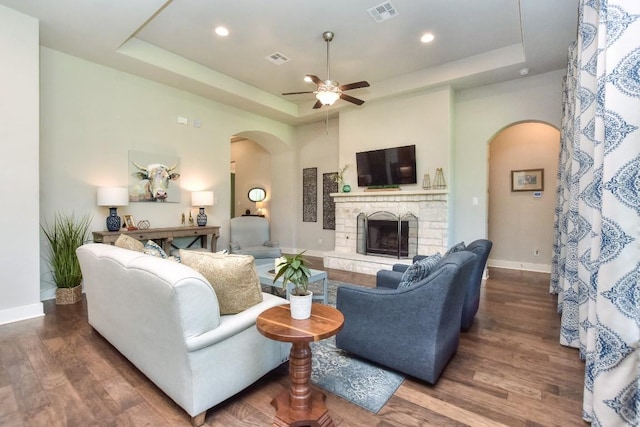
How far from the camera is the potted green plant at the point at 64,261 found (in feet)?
12.4

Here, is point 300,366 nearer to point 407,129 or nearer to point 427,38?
point 427,38

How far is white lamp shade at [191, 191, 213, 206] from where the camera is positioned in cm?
535

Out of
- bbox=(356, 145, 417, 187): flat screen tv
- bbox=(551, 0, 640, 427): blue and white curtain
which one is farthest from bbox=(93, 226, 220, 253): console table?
bbox=(551, 0, 640, 427): blue and white curtain

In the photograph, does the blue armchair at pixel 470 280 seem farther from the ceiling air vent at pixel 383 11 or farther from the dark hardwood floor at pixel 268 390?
the ceiling air vent at pixel 383 11

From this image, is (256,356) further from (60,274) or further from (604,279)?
(60,274)

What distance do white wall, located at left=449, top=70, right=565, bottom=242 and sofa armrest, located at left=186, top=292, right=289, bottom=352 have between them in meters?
4.25

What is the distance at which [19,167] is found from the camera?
3.26 m

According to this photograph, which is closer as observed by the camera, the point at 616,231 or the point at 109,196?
the point at 616,231

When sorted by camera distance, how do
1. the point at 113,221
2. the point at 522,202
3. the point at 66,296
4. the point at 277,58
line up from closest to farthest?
the point at 66,296
the point at 113,221
the point at 277,58
the point at 522,202

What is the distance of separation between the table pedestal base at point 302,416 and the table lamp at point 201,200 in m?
4.20

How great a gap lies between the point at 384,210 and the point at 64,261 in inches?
190

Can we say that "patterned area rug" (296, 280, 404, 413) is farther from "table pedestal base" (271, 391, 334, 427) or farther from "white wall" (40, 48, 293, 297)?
"white wall" (40, 48, 293, 297)

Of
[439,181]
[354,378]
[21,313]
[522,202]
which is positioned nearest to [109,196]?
[21,313]

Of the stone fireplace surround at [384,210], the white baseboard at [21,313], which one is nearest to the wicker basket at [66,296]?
the white baseboard at [21,313]
